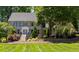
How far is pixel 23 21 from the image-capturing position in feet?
34.1

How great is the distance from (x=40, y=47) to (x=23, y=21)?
0.89 metres

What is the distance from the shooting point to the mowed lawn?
1039cm

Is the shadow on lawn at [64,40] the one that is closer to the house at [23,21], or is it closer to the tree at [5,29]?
the house at [23,21]

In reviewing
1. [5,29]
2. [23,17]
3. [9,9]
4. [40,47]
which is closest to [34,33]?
[40,47]

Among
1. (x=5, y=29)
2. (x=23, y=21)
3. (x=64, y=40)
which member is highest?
(x=23, y=21)

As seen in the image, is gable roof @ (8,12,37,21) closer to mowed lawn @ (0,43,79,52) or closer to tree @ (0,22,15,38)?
tree @ (0,22,15,38)

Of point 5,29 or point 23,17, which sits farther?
point 5,29

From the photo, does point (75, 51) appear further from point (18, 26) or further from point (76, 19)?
point (18, 26)

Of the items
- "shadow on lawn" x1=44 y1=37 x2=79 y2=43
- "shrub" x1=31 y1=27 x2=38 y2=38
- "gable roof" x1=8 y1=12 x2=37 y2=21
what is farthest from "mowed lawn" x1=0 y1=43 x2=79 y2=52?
"gable roof" x1=8 y1=12 x2=37 y2=21

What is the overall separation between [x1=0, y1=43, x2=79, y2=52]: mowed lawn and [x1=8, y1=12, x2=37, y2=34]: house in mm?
448

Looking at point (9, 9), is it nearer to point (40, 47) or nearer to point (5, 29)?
point (5, 29)
